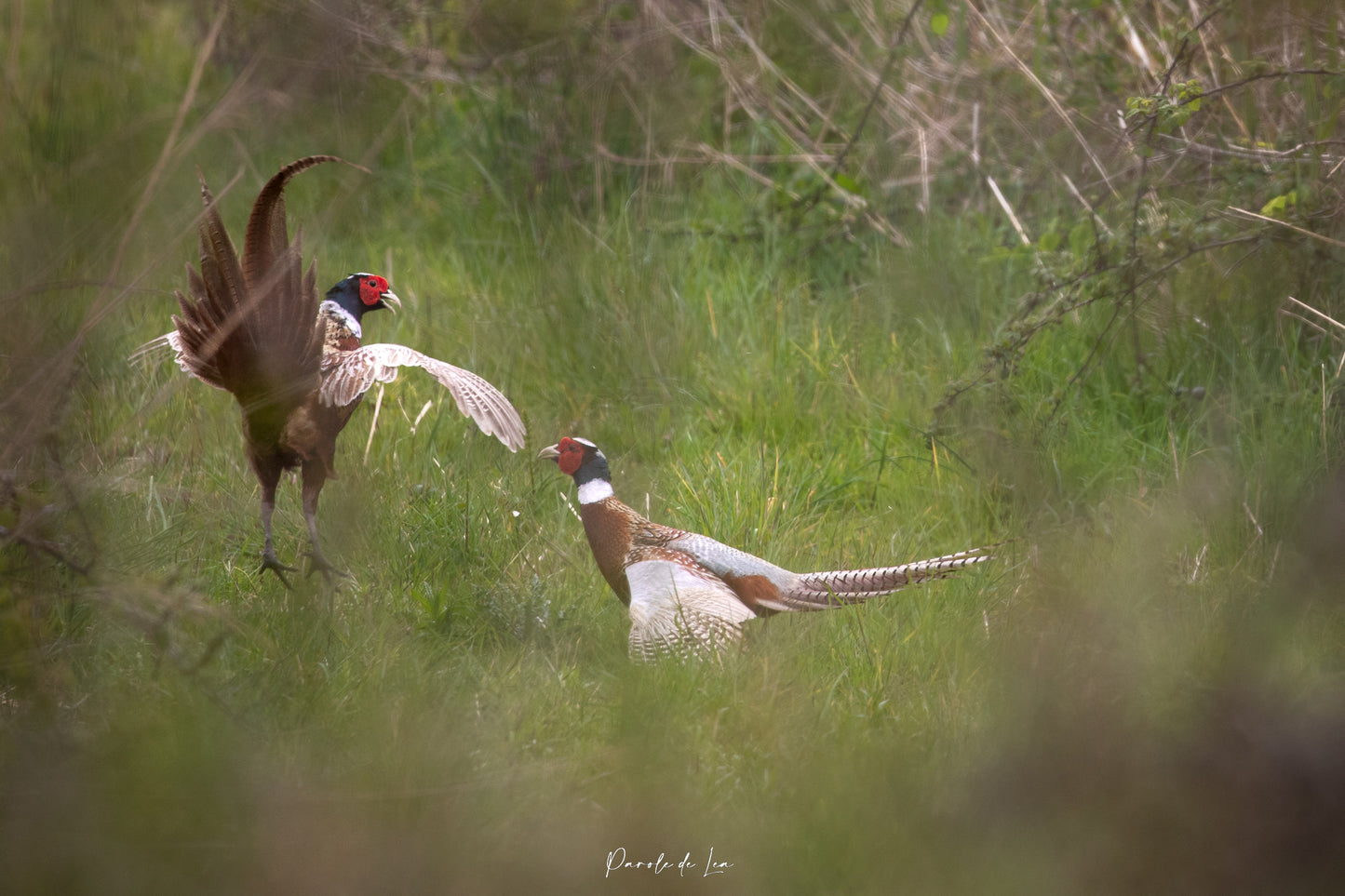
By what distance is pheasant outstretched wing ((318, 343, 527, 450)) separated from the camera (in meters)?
3.51

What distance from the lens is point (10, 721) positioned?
101 inches

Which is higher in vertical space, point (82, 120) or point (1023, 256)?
point (82, 120)

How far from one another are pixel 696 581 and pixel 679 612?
0.20 meters

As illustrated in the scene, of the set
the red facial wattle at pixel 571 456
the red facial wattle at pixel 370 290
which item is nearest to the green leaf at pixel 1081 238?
the red facial wattle at pixel 571 456

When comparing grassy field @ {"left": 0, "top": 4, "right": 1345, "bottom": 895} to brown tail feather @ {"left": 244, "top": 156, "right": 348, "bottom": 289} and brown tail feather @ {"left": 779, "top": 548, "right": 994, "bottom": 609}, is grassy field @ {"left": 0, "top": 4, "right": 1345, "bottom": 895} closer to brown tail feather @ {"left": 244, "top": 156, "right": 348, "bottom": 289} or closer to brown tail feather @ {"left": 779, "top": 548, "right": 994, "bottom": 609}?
brown tail feather @ {"left": 779, "top": 548, "right": 994, "bottom": 609}

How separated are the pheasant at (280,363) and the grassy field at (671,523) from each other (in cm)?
19

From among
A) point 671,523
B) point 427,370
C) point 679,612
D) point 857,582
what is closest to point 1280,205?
point 857,582

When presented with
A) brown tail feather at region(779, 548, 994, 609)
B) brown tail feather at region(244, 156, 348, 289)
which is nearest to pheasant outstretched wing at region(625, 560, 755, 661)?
brown tail feather at region(779, 548, 994, 609)

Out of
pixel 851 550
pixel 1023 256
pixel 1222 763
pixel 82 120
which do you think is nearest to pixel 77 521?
pixel 82 120

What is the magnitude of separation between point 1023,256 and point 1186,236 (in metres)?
1.23

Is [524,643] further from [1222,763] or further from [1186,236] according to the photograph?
[1186,236]

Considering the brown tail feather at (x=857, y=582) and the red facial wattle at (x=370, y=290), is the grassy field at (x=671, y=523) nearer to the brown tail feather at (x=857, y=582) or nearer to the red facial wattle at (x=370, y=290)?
the brown tail feather at (x=857, y=582)

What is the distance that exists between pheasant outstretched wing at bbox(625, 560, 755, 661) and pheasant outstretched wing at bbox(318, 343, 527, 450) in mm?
534

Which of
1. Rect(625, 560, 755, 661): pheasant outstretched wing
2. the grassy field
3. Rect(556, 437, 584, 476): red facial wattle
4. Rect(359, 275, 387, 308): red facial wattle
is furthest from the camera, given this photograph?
Rect(359, 275, 387, 308): red facial wattle
